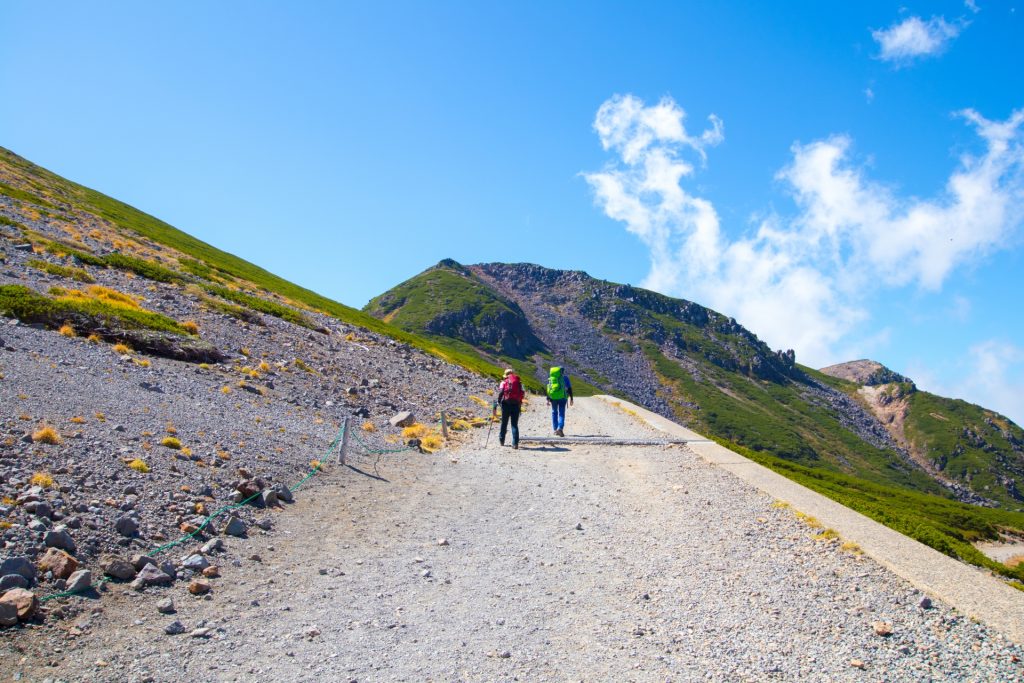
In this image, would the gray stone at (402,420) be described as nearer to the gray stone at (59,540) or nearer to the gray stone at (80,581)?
the gray stone at (59,540)

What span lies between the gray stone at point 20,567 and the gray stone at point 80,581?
1.27ft

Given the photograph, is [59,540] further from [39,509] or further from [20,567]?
[39,509]

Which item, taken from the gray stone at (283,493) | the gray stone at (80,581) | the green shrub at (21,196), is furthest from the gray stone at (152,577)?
the green shrub at (21,196)

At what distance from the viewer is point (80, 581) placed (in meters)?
6.82

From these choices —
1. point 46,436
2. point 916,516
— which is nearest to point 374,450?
point 46,436

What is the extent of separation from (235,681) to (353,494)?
273 inches

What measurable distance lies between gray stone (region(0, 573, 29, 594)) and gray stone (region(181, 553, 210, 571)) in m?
1.74

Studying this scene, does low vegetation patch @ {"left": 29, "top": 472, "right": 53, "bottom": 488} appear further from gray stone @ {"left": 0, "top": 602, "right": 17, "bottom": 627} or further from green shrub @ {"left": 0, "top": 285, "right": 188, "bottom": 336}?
green shrub @ {"left": 0, "top": 285, "right": 188, "bottom": 336}

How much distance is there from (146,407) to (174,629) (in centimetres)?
891

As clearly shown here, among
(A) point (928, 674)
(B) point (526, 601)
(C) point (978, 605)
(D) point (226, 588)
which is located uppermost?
A: (C) point (978, 605)

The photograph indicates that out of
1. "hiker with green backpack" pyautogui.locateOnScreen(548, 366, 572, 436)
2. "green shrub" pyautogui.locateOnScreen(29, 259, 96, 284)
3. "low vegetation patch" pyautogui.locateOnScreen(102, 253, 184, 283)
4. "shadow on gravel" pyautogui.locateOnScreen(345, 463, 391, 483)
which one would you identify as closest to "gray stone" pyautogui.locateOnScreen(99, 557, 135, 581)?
"shadow on gravel" pyautogui.locateOnScreen(345, 463, 391, 483)

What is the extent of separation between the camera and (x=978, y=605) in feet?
23.1

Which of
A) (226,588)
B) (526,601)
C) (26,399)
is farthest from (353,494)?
(26,399)

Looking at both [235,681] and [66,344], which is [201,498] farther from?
[66,344]
